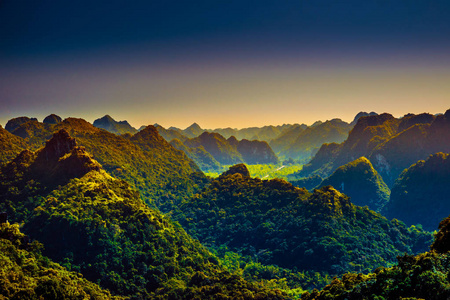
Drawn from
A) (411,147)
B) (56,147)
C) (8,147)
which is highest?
(8,147)

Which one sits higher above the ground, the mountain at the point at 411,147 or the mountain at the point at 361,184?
the mountain at the point at 411,147

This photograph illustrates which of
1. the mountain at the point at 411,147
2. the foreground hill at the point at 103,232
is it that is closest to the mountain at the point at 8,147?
the foreground hill at the point at 103,232

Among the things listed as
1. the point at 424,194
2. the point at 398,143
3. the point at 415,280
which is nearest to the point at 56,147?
the point at 415,280

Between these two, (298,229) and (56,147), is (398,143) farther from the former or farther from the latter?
(56,147)

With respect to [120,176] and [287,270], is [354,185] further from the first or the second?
[120,176]

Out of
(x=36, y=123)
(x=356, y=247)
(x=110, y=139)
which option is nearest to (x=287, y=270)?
(x=356, y=247)

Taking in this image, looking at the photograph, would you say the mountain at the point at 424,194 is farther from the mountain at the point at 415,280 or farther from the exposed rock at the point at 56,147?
the exposed rock at the point at 56,147

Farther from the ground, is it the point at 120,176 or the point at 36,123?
the point at 36,123
